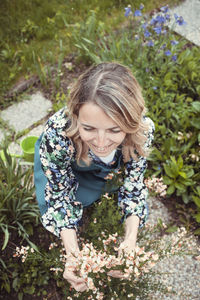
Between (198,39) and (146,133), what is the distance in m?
2.21

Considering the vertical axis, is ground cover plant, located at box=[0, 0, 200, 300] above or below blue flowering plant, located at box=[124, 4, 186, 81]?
below

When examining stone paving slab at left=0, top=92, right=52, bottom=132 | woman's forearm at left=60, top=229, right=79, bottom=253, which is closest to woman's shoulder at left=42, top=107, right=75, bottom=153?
woman's forearm at left=60, top=229, right=79, bottom=253

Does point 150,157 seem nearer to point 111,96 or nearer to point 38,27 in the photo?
point 111,96

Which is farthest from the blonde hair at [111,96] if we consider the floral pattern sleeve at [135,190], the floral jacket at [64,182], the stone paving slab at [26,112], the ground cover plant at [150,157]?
the stone paving slab at [26,112]

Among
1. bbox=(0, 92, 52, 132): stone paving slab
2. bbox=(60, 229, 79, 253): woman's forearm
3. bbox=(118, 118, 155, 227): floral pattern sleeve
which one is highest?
bbox=(118, 118, 155, 227): floral pattern sleeve

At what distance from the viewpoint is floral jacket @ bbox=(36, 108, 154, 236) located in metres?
1.69

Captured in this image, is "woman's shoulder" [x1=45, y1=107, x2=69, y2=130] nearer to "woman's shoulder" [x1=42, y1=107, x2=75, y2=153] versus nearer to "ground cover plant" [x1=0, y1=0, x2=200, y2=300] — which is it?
"woman's shoulder" [x1=42, y1=107, x2=75, y2=153]

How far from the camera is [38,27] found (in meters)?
3.58

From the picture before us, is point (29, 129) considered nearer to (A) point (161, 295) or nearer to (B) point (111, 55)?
(B) point (111, 55)

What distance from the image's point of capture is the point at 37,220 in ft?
7.14

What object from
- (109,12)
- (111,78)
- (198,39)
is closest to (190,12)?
(198,39)

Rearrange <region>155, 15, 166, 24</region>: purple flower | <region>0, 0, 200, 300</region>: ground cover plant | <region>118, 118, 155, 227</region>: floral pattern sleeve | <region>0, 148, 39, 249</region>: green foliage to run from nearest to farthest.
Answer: <region>0, 0, 200, 300</region>: ground cover plant
<region>118, 118, 155, 227</region>: floral pattern sleeve
<region>0, 148, 39, 249</region>: green foliage
<region>155, 15, 166, 24</region>: purple flower

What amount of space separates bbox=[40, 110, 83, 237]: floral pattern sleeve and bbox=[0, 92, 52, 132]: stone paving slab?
3.87ft

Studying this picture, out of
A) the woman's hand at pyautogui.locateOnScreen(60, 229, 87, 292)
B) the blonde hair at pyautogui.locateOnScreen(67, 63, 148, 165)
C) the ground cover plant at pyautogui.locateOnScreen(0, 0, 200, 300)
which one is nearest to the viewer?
the blonde hair at pyautogui.locateOnScreen(67, 63, 148, 165)
